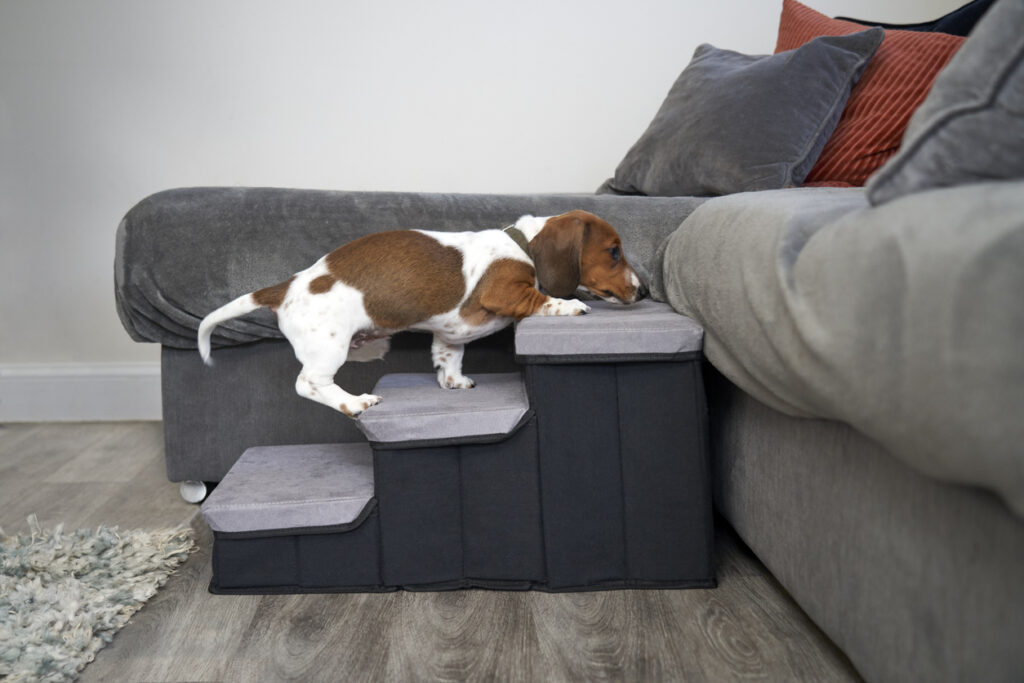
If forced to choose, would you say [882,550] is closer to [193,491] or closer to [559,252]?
[559,252]

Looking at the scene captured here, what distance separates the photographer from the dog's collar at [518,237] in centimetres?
165

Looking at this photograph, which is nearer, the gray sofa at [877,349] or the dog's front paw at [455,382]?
the gray sofa at [877,349]

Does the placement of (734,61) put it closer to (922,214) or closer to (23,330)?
(922,214)

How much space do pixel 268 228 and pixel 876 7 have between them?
240cm

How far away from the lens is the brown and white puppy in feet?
5.04

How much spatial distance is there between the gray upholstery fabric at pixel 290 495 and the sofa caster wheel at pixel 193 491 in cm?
39

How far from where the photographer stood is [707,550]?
4.62 feet

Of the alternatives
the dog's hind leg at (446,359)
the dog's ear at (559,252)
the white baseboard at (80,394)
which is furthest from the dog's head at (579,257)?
the white baseboard at (80,394)

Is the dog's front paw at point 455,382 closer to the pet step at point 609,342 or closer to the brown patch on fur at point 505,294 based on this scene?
the brown patch on fur at point 505,294

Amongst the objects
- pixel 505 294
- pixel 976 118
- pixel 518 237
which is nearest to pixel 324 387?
pixel 505 294

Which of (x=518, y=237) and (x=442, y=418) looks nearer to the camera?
(x=442, y=418)

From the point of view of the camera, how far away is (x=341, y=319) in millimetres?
1533

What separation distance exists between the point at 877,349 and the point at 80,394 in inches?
114

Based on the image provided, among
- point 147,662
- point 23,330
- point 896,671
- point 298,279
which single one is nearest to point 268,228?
point 298,279
